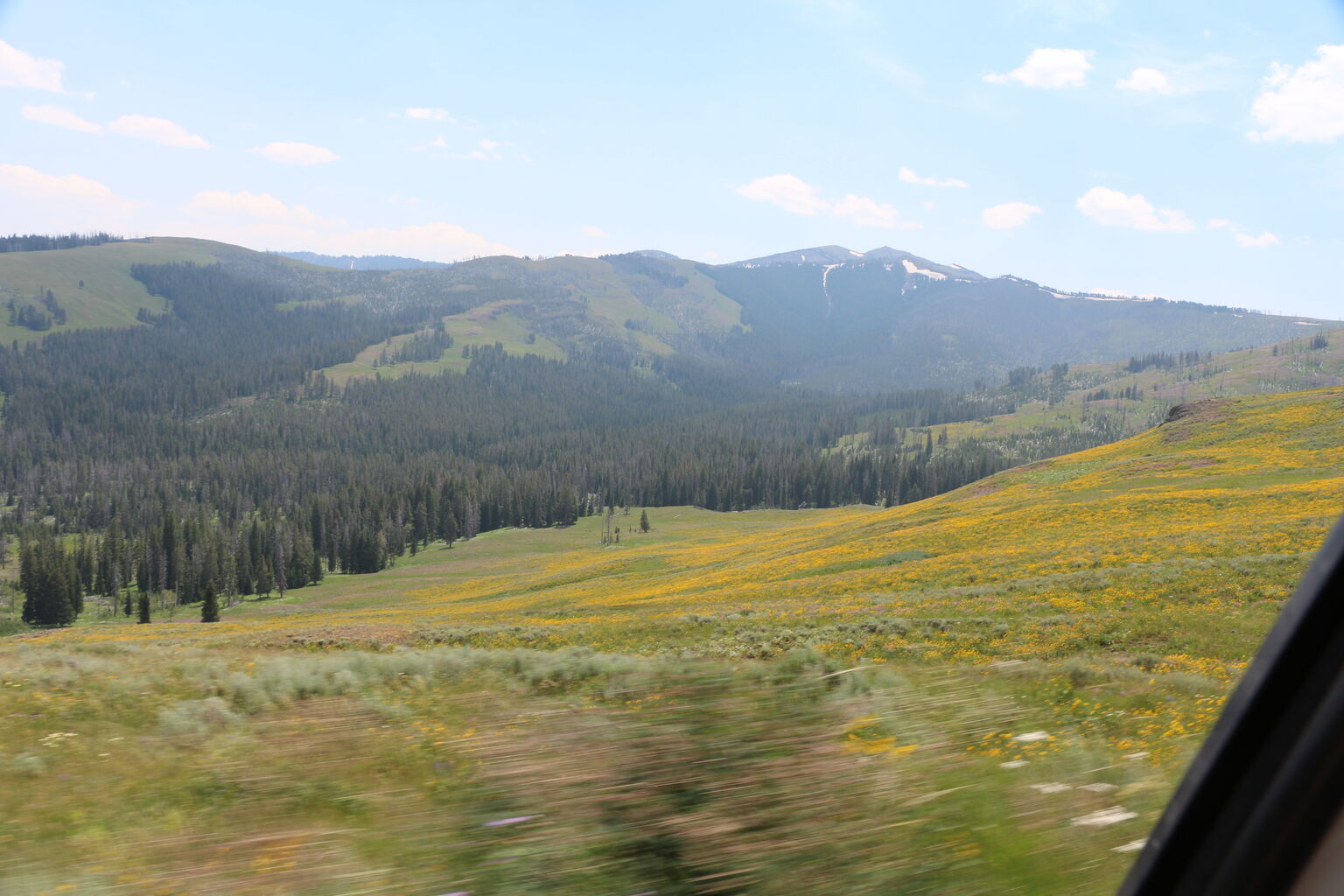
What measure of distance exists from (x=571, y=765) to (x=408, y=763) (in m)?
1.73

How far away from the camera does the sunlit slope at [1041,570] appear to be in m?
17.1

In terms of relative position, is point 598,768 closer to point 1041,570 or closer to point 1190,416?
point 1041,570

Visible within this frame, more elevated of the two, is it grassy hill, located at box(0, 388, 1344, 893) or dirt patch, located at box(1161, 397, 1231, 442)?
dirt patch, located at box(1161, 397, 1231, 442)

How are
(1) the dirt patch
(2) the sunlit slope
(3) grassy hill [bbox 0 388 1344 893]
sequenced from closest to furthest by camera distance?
1. (3) grassy hill [bbox 0 388 1344 893]
2. (2) the sunlit slope
3. (1) the dirt patch

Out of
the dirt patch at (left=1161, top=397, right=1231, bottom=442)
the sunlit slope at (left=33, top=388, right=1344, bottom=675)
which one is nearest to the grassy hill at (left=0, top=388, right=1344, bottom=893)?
the sunlit slope at (left=33, top=388, right=1344, bottom=675)

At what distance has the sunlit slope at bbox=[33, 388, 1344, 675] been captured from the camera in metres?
17.1

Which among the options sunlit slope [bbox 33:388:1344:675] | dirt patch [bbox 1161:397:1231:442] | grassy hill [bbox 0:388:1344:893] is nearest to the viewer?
grassy hill [bbox 0:388:1344:893]

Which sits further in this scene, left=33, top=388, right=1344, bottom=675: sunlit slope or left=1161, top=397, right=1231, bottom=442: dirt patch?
left=1161, top=397, right=1231, bottom=442: dirt patch

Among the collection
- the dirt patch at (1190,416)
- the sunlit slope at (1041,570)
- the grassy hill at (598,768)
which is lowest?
the sunlit slope at (1041,570)

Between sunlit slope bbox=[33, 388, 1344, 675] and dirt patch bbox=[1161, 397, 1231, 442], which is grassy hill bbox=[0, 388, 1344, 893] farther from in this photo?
dirt patch bbox=[1161, 397, 1231, 442]

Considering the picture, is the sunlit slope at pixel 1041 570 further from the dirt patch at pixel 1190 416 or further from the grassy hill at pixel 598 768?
the grassy hill at pixel 598 768

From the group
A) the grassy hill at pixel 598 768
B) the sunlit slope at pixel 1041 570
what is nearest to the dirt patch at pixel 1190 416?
the sunlit slope at pixel 1041 570

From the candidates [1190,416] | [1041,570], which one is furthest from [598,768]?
[1190,416]

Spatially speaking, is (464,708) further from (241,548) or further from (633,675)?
(241,548)
